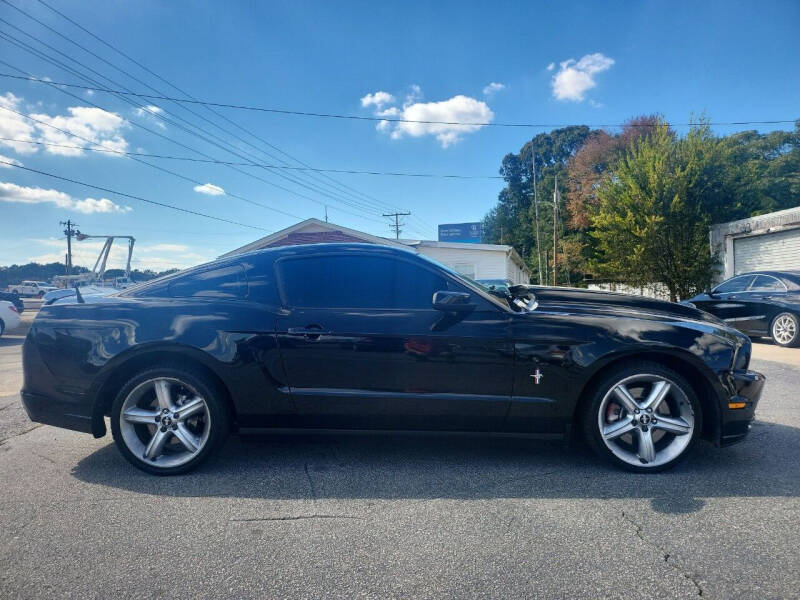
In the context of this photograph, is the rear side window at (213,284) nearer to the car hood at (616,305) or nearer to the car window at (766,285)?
the car hood at (616,305)

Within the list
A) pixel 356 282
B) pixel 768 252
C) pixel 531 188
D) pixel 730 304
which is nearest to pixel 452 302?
pixel 356 282

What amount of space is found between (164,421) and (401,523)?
1.69 meters

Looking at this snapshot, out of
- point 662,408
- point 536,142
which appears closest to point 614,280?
point 662,408

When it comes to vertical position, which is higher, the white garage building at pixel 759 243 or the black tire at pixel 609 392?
the white garage building at pixel 759 243

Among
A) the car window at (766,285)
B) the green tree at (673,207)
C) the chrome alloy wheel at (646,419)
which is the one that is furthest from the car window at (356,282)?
the green tree at (673,207)

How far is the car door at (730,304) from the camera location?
28.3ft

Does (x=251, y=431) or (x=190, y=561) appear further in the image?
(x=251, y=431)

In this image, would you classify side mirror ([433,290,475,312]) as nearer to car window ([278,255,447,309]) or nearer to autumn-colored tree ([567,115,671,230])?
car window ([278,255,447,309])

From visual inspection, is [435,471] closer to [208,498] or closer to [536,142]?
[208,498]

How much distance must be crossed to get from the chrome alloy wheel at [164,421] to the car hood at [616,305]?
93.8 inches

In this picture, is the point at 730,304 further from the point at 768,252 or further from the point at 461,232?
the point at 461,232

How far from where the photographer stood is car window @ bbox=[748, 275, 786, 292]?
8.41 m

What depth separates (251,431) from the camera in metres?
3.07

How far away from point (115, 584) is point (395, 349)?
69.2 inches
